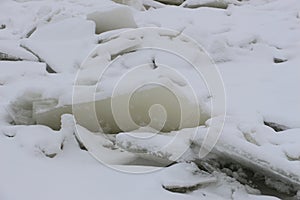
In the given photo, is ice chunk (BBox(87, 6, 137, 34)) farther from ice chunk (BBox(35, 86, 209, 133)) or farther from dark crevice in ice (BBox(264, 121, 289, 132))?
dark crevice in ice (BBox(264, 121, 289, 132))

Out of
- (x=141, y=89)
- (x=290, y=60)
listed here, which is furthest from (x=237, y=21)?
(x=141, y=89)

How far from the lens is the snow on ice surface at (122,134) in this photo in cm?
165

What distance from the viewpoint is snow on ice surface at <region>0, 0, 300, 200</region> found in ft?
5.41

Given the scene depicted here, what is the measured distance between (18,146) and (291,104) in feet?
4.01

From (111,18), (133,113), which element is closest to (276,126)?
(133,113)

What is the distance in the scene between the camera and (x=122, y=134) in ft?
6.21

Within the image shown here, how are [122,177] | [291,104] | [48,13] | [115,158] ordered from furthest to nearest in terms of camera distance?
[48,13]
[291,104]
[115,158]
[122,177]

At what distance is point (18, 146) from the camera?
6.04ft

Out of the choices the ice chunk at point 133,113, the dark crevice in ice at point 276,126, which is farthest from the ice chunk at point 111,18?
the dark crevice in ice at point 276,126

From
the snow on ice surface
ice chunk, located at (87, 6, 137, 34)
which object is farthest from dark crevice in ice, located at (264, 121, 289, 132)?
ice chunk, located at (87, 6, 137, 34)

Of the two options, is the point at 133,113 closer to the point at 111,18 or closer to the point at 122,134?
the point at 122,134

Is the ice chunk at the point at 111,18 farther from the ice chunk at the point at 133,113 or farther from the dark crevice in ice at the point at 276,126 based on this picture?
the dark crevice in ice at the point at 276,126

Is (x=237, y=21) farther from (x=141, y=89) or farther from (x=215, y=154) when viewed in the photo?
(x=215, y=154)

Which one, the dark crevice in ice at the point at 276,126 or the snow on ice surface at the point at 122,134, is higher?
the dark crevice in ice at the point at 276,126
